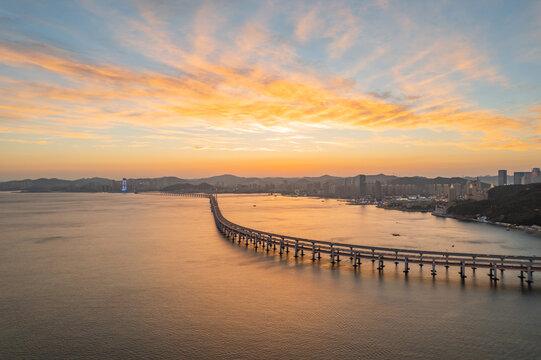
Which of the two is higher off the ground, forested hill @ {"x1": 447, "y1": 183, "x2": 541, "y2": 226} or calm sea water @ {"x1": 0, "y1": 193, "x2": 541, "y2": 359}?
forested hill @ {"x1": 447, "y1": 183, "x2": 541, "y2": 226}

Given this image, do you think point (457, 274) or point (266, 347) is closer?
point (266, 347)

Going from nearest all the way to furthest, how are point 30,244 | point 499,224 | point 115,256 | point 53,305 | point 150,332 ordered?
point 150,332
point 53,305
point 115,256
point 30,244
point 499,224

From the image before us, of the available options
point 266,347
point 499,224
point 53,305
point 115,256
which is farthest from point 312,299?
point 499,224

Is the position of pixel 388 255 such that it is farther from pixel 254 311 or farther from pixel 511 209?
pixel 511 209

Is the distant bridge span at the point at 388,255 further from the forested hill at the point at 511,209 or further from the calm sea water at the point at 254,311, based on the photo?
the forested hill at the point at 511,209

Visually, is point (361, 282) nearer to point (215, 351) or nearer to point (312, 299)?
point (312, 299)

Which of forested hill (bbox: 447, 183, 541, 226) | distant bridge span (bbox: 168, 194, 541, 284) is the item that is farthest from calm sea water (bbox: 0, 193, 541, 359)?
forested hill (bbox: 447, 183, 541, 226)

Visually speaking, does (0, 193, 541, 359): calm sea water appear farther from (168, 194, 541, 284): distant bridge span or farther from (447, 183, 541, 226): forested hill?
(447, 183, 541, 226): forested hill

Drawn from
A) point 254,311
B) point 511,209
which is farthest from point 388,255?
point 511,209
